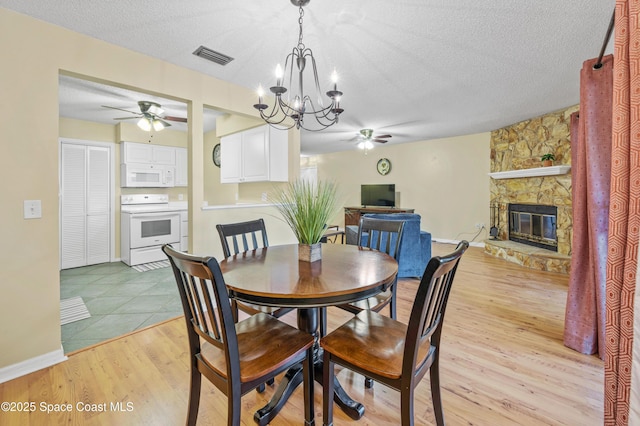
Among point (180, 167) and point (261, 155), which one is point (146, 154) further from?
point (261, 155)

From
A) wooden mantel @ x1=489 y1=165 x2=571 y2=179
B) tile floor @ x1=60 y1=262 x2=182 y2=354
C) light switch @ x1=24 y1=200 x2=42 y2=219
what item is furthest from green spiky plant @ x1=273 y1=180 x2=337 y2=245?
wooden mantel @ x1=489 y1=165 x2=571 y2=179

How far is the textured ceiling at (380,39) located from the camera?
1871 millimetres

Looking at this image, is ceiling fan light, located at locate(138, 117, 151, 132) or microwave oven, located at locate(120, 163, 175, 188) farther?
microwave oven, located at locate(120, 163, 175, 188)

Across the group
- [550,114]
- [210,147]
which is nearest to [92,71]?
[210,147]

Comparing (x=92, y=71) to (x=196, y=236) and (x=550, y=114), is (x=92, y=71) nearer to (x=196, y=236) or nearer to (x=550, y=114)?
(x=196, y=236)

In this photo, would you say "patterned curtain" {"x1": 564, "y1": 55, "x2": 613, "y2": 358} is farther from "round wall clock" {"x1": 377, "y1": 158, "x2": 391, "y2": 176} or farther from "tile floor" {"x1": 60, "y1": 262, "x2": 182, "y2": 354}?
"round wall clock" {"x1": 377, "y1": 158, "x2": 391, "y2": 176}

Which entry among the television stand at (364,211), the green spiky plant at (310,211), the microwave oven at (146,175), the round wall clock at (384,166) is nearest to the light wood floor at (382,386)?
the green spiky plant at (310,211)

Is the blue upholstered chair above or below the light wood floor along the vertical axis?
above

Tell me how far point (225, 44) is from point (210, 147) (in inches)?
141

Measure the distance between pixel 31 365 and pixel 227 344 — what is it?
6.07ft

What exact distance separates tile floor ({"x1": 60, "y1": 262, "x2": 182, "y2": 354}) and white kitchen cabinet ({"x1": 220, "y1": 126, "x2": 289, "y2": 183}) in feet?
5.82

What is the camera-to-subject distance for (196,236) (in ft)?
9.17

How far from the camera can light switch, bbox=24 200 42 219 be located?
1877 mm

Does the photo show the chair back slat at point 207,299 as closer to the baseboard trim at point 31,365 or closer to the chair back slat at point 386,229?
the chair back slat at point 386,229
